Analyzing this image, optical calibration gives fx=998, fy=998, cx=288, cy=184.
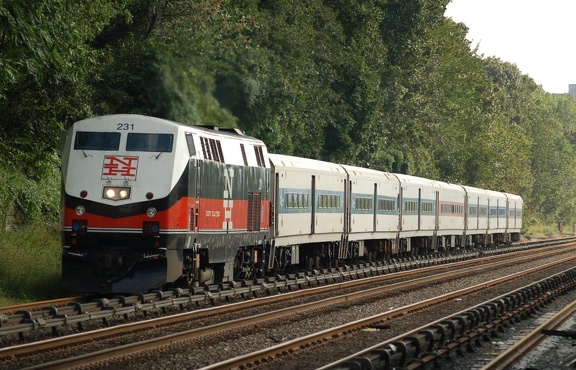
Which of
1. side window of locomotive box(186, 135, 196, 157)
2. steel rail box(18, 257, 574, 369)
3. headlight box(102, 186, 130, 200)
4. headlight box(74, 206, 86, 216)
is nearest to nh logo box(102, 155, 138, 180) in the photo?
headlight box(102, 186, 130, 200)

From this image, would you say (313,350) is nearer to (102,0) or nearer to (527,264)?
(102,0)

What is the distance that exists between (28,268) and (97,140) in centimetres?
391

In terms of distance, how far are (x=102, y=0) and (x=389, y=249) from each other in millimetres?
17652

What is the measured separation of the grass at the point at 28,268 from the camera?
66.9 feet

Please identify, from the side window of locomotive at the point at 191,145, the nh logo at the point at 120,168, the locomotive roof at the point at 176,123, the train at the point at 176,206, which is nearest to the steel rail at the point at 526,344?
the train at the point at 176,206

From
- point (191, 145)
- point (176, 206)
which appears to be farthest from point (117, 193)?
point (191, 145)

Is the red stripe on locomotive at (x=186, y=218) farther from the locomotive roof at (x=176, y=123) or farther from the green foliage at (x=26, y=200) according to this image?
the green foliage at (x=26, y=200)

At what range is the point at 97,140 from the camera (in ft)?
65.1

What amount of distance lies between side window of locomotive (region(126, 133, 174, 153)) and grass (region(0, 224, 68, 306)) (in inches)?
149

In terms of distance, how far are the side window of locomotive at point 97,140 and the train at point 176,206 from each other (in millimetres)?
20

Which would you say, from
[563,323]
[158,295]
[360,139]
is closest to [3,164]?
[158,295]

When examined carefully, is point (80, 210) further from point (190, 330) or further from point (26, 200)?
point (26, 200)

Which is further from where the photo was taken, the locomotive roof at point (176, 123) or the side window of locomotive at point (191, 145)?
the side window of locomotive at point (191, 145)

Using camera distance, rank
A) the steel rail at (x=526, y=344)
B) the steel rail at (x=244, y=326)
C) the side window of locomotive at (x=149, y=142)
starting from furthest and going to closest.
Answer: the side window of locomotive at (x=149, y=142) → the steel rail at (x=526, y=344) → the steel rail at (x=244, y=326)
